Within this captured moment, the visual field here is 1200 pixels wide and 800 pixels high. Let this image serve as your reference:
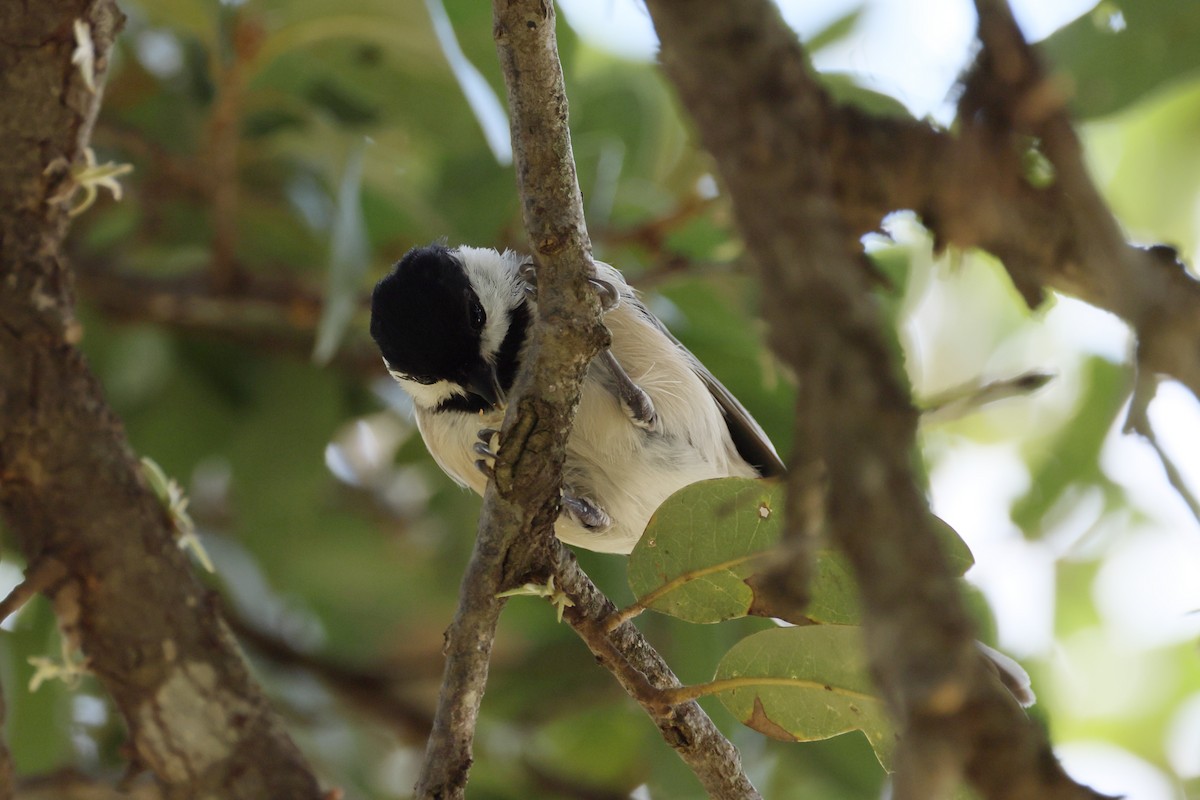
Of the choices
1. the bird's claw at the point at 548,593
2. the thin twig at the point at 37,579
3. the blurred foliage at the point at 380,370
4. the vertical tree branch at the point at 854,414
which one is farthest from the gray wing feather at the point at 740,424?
the vertical tree branch at the point at 854,414

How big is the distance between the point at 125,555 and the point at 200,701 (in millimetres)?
211

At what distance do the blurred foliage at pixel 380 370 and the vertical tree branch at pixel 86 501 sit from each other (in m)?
0.50

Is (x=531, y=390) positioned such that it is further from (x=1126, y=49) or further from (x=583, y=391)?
(x=1126, y=49)

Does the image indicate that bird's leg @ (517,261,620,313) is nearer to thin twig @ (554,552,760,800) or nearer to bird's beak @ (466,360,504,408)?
bird's beak @ (466,360,504,408)

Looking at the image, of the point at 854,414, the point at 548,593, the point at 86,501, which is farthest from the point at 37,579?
the point at 854,414

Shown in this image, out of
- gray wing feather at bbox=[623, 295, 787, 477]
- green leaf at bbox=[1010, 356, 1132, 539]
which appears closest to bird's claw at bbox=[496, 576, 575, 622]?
gray wing feather at bbox=[623, 295, 787, 477]

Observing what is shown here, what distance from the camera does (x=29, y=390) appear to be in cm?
144

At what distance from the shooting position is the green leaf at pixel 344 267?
1.80 m

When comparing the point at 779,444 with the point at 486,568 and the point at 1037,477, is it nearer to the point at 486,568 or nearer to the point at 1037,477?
the point at 1037,477

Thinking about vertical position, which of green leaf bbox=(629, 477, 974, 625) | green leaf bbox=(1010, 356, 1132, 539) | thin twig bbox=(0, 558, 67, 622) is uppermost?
thin twig bbox=(0, 558, 67, 622)

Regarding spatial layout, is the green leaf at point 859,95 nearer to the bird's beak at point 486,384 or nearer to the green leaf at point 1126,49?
the green leaf at point 1126,49

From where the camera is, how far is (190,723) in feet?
4.58

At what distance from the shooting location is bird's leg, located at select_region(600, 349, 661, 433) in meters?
1.85

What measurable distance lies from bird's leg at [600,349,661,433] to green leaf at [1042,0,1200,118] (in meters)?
0.77
